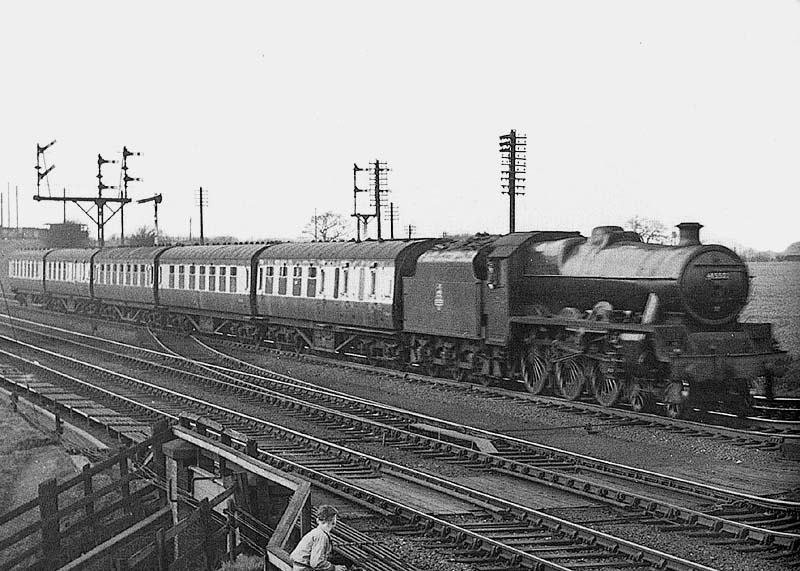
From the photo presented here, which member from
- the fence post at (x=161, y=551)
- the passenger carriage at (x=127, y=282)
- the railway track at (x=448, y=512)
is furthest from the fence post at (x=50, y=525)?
the passenger carriage at (x=127, y=282)

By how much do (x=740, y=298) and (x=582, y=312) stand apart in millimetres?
2911

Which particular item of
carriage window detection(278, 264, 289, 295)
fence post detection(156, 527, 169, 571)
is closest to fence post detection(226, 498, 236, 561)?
fence post detection(156, 527, 169, 571)

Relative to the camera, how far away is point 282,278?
2784 centimetres

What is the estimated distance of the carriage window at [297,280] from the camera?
26.9 m

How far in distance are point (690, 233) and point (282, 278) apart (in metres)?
14.5

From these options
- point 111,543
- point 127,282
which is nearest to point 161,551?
point 111,543

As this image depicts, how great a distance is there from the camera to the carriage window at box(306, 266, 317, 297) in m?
26.1

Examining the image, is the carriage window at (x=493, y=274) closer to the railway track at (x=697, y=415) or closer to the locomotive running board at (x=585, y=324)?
the locomotive running board at (x=585, y=324)

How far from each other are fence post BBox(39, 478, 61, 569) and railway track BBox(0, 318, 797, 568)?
4.55m

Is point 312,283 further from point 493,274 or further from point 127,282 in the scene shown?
point 127,282

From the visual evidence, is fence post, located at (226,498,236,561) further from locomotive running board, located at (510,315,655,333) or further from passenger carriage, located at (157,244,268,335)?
passenger carriage, located at (157,244,268,335)

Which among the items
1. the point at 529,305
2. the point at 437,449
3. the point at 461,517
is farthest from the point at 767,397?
the point at 461,517

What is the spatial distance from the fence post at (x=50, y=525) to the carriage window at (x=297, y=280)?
13218 millimetres

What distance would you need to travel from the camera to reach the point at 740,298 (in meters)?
16.1
